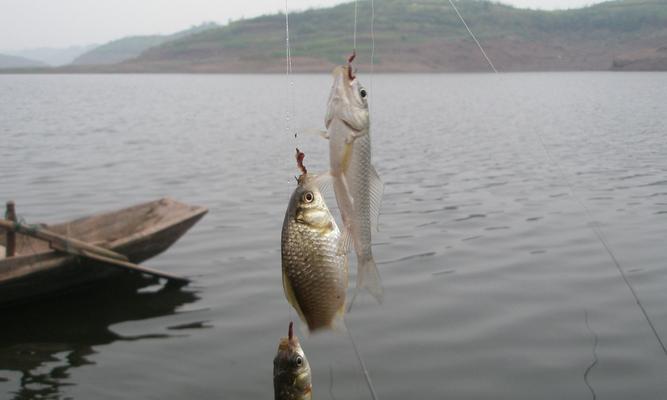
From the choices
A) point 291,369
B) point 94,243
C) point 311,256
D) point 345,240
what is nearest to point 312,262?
point 311,256

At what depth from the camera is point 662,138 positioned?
101ft

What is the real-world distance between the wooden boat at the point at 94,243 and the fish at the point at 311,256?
27.6ft

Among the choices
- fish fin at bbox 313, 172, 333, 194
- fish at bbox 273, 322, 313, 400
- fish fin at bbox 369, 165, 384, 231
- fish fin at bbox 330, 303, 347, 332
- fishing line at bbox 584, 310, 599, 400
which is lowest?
fishing line at bbox 584, 310, 599, 400

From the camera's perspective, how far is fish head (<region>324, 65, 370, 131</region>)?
236cm

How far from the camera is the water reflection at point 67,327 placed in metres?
9.23

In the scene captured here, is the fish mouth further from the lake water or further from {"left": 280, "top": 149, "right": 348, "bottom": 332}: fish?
the lake water

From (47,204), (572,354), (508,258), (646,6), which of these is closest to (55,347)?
(572,354)

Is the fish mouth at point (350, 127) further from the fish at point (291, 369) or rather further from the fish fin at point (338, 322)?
the fish at point (291, 369)

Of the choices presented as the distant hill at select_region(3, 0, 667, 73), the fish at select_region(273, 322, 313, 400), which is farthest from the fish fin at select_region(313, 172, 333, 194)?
the distant hill at select_region(3, 0, 667, 73)

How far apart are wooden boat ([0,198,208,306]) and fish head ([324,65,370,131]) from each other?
8.63 meters

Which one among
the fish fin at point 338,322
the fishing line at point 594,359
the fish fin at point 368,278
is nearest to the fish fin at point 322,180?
the fish fin at point 368,278

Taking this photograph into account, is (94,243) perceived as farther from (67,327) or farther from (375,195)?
(375,195)

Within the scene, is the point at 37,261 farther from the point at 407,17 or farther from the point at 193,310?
the point at 407,17

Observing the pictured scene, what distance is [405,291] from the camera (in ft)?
38.4
